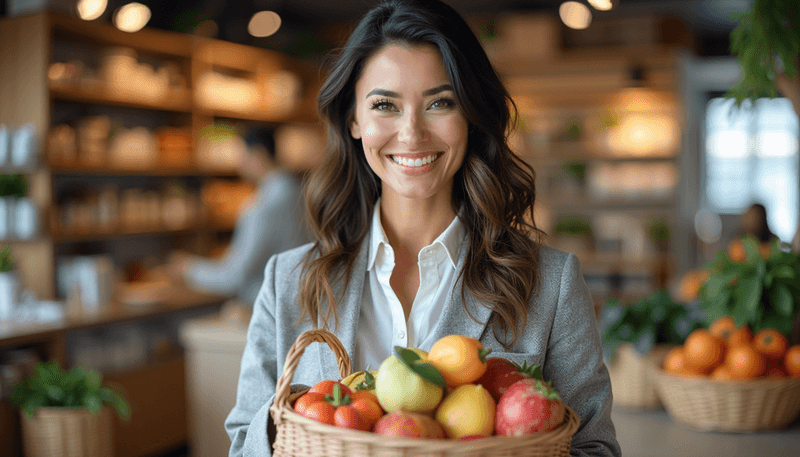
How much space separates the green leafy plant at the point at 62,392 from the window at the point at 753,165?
7.78 meters

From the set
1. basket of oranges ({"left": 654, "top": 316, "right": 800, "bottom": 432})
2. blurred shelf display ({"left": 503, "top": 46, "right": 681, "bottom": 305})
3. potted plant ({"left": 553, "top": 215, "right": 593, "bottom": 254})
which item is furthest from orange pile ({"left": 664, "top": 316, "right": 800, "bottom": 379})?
potted plant ({"left": 553, "top": 215, "right": 593, "bottom": 254})

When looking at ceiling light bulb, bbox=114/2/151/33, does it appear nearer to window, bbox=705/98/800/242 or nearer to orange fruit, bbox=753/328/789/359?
Answer: orange fruit, bbox=753/328/789/359

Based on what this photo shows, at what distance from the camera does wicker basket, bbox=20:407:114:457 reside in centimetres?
306

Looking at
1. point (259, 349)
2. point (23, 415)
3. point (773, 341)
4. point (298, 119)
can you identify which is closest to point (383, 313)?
point (259, 349)

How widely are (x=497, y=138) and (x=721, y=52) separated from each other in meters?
8.62

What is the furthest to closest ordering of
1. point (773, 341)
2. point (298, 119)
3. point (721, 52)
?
1. point (721, 52)
2. point (298, 119)
3. point (773, 341)

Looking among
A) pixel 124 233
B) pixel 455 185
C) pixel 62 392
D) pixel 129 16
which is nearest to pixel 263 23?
pixel 129 16

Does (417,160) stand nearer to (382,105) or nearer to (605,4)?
(382,105)

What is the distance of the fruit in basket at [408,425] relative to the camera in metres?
0.83

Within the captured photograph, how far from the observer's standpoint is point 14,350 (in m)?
3.62

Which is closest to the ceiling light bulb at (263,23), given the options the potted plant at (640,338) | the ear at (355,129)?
the potted plant at (640,338)

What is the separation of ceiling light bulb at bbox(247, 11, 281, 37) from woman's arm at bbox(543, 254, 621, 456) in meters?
4.18

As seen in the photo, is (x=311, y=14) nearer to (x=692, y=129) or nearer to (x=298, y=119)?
(x=298, y=119)

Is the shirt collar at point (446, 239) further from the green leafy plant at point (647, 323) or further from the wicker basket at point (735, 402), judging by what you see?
the green leafy plant at point (647, 323)
